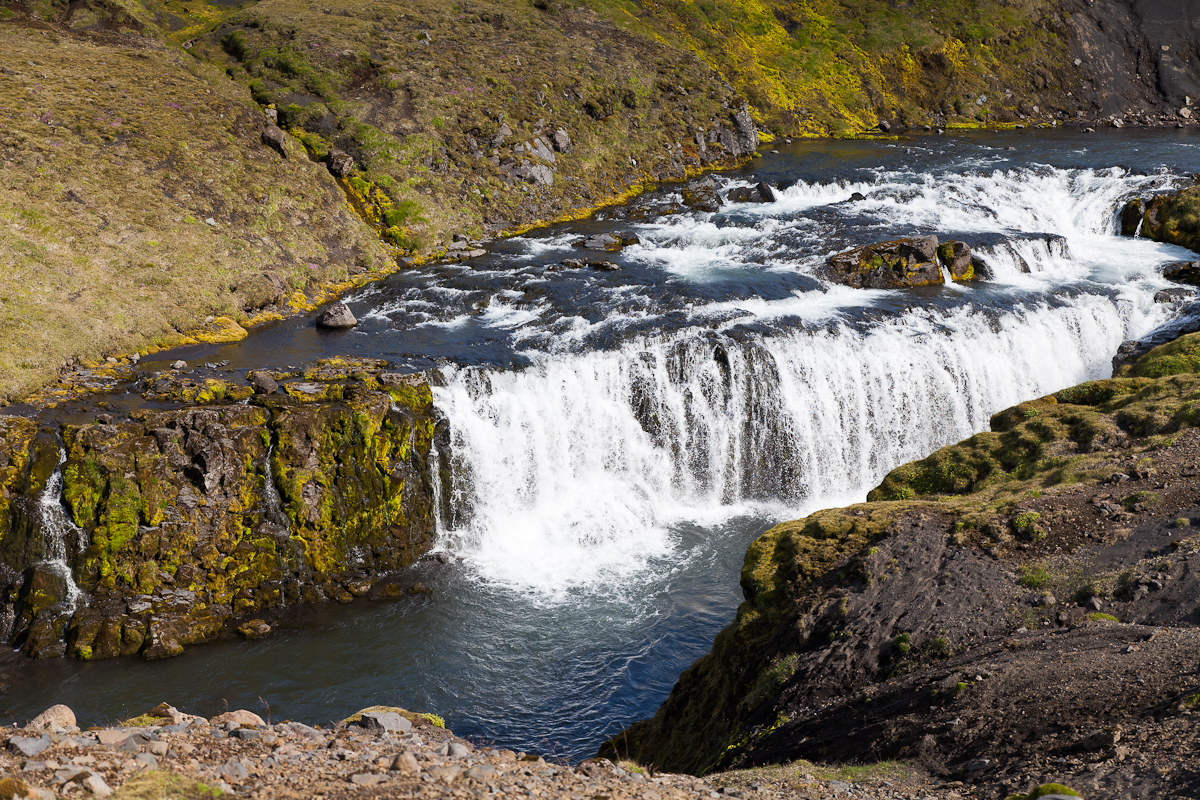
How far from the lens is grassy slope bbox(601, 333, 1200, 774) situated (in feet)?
36.7

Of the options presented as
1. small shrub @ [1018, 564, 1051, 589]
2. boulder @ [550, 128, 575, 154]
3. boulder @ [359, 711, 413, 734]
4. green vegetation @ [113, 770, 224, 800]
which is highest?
boulder @ [550, 128, 575, 154]

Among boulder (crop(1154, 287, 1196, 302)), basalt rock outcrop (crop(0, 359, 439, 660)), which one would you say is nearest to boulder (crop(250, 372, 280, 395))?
basalt rock outcrop (crop(0, 359, 439, 660))

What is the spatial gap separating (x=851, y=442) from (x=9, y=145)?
2887 cm

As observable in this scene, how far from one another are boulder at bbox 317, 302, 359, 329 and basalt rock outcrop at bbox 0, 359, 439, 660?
4453mm

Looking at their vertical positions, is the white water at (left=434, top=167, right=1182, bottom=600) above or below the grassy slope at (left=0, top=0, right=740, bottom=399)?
below

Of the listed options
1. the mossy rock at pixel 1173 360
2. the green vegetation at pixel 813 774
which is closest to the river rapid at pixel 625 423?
the mossy rock at pixel 1173 360

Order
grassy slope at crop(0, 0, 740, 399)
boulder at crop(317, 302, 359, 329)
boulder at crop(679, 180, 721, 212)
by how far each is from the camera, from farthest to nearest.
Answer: boulder at crop(679, 180, 721, 212), boulder at crop(317, 302, 359, 329), grassy slope at crop(0, 0, 740, 399)

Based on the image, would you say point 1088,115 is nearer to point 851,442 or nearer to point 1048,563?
point 851,442

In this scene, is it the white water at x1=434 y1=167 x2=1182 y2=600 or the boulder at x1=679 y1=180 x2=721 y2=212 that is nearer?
the white water at x1=434 y1=167 x2=1182 y2=600

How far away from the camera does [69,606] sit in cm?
1720

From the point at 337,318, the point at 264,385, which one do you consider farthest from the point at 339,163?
the point at 264,385

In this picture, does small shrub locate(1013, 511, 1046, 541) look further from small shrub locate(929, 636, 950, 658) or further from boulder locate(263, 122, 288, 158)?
boulder locate(263, 122, 288, 158)

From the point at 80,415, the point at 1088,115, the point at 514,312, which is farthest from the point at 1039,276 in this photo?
the point at 1088,115

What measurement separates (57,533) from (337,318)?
33.6 ft
